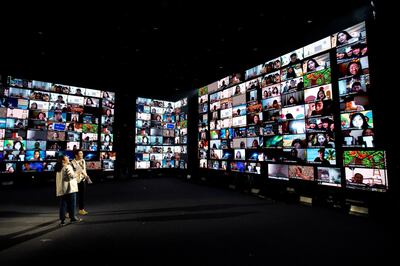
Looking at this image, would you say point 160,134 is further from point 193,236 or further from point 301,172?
point 193,236

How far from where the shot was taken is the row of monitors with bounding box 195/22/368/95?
4945 millimetres

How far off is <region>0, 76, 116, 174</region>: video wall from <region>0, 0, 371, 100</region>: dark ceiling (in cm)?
94

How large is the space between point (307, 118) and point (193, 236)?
4.41 m

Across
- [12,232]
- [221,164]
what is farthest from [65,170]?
[221,164]

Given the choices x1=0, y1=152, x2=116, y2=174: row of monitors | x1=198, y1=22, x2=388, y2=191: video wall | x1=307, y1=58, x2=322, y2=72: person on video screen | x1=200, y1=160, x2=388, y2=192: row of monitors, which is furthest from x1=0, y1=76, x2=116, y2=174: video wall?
x1=307, y1=58, x2=322, y2=72: person on video screen

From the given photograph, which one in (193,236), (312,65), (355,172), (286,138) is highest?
(312,65)

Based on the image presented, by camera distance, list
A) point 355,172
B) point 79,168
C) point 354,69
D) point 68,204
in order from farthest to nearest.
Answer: point 354,69 < point 355,172 < point 79,168 < point 68,204

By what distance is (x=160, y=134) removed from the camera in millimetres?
12703

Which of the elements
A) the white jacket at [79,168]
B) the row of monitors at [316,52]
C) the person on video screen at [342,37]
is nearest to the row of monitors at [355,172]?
the row of monitors at [316,52]

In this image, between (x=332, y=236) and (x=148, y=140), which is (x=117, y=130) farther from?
(x=332, y=236)

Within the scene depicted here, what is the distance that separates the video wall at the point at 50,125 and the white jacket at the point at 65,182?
255 inches

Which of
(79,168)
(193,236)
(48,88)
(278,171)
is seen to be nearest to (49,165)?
(48,88)

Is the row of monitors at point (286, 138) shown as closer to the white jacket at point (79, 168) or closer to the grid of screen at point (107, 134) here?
the grid of screen at point (107, 134)

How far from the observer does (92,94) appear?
10.6 metres
